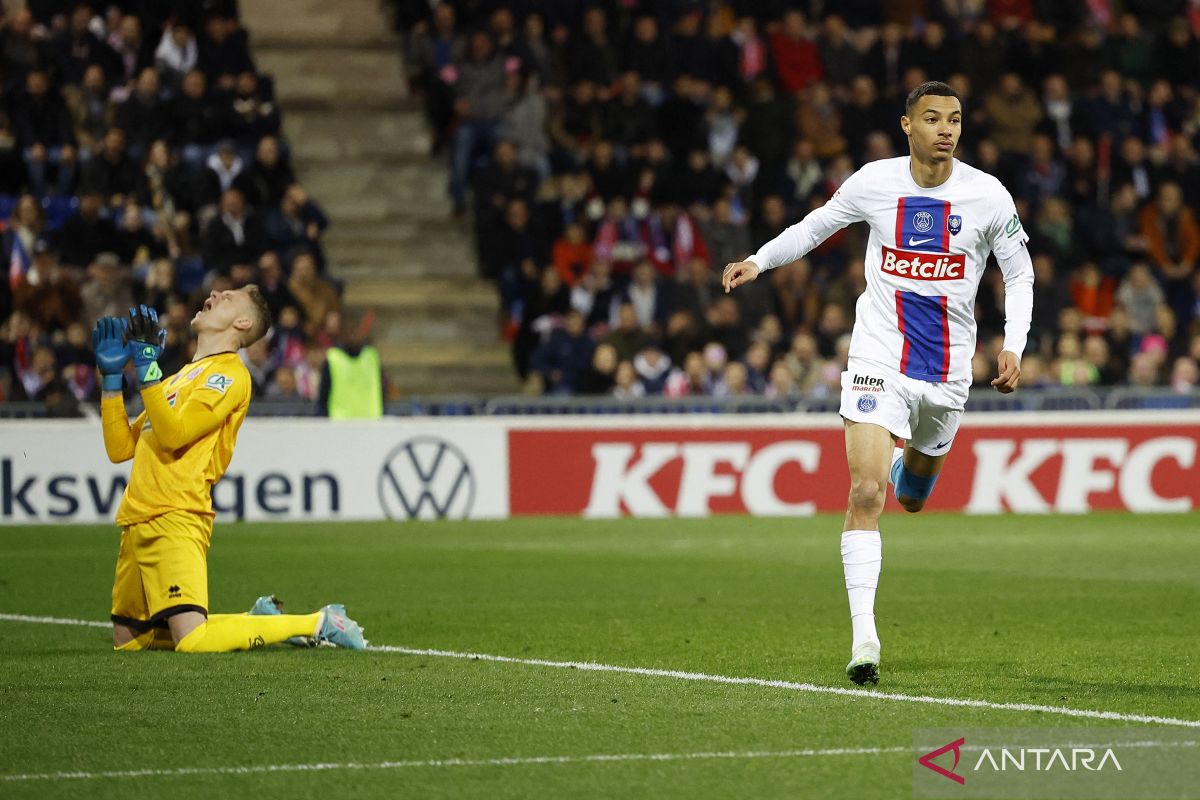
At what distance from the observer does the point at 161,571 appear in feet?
29.9

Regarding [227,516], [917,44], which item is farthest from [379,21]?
[227,516]

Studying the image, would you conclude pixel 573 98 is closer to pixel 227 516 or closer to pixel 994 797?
pixel 227 516

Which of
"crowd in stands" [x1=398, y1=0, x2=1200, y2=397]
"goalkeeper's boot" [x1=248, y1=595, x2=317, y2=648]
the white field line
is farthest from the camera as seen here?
"crowd in stands" [x1=398, y1=0, x2=1200, y2=397]

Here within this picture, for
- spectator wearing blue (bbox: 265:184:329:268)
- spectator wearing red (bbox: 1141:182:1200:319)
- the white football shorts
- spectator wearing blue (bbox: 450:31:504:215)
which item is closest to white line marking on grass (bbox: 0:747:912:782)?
the white football shorts

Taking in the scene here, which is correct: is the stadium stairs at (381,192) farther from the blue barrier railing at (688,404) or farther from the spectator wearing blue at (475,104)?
the blue barrier railing at (688,404)

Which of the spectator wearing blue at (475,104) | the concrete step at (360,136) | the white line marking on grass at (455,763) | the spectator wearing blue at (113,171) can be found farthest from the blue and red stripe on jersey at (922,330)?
the concrete step at (360,136)

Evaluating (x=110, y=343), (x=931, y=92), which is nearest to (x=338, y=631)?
(x=110, y=343)

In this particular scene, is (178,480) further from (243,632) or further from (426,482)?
(426,482)

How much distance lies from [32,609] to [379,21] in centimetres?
1573

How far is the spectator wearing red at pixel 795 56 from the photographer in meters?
25.4

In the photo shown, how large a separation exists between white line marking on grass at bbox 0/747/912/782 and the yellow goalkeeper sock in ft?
9.40

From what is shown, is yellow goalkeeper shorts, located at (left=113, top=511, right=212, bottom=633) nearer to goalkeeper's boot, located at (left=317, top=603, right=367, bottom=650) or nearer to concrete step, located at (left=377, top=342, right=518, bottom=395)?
goalkeeper's boot, located at (left=317, top=603, right=367, bottom=650)

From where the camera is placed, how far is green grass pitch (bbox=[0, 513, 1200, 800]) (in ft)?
20.4

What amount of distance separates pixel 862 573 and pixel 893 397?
30.2 inches
